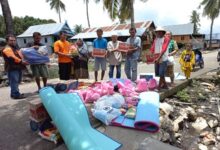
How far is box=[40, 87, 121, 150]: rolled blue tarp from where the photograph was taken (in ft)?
11.0

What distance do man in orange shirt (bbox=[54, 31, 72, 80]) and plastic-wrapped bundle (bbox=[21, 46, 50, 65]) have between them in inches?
13.9

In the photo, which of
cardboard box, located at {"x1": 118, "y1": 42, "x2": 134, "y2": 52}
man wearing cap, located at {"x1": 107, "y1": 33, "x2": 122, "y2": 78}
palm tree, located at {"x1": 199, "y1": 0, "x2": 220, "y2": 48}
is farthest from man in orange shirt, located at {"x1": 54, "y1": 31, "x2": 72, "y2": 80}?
palm tree, located at {"x1": 199, "y1": 0, "x2": 220, "y2": 48}

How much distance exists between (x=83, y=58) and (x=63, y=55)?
0.64 meters

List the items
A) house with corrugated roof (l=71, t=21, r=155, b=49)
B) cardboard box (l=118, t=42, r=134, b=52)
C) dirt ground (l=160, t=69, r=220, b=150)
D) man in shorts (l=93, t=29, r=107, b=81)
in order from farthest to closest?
house with corrugated roof (l=71, t=21, r=155, b=49), man in shorts (l=93, t=29, r=107, b=81), cardboard box (l=118, t=42, r=134, b=52), dirt ground (l=160, t=69, r=220, b=150)

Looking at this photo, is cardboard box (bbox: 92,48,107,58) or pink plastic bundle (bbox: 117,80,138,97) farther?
cardboard box (bbox: 92,48,107,58)

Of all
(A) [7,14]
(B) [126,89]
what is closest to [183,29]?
(A) [7,14]

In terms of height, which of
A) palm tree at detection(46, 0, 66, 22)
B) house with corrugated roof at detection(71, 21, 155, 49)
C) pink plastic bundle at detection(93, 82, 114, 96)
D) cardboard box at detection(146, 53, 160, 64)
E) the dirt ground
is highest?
palm tree at detection(46, 0, 66, 22)

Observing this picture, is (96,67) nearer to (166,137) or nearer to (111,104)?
(111,104)

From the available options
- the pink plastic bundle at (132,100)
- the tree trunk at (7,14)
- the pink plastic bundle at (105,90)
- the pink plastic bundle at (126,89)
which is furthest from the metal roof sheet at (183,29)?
the pink plastic bundle at (132,100)

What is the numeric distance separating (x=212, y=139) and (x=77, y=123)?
117 inches

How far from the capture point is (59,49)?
6.57 m

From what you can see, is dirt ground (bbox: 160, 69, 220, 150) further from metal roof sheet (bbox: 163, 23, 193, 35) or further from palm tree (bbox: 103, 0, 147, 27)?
metal roof sheet (bbox: 163, 23, 193, 35)

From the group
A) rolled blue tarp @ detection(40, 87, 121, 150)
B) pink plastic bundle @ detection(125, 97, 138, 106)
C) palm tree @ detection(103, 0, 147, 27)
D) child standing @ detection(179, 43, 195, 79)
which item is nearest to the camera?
rolled blue tarp @ detection(40, 87, 121, 150)

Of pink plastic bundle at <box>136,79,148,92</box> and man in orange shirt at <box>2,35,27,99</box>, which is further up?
man in orange shirt at <box>2,35,27,99</box>
